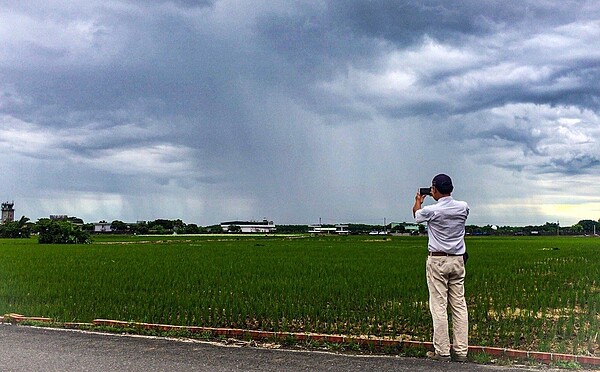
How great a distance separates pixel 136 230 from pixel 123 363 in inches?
4324

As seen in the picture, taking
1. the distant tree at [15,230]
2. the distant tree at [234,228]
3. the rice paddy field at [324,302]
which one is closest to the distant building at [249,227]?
the distant tree at [234,228]

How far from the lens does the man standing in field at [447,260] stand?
7176 mm

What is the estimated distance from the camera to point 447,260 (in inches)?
286

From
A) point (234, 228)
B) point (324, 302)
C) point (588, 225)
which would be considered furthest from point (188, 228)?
point (324, 302)

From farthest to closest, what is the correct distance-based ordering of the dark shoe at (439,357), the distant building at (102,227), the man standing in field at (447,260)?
the distant building at (102,227) → the man standing in field at (447,260) → the dark shoe at (439,357)

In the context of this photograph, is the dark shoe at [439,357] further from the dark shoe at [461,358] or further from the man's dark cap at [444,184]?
the man's dark cap at [444,184]

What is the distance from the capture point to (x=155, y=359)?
276 inches

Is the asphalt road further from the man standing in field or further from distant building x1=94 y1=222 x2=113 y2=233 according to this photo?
distant building x1=94 y1=222 x2=113 y2=233

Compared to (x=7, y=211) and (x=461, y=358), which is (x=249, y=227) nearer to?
(x=7, y=211)

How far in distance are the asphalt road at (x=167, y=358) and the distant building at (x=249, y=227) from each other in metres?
125

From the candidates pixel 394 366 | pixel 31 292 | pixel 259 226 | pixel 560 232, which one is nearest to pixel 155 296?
pixel 31 292

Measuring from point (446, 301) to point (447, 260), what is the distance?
515mm

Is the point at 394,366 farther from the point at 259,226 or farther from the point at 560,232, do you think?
the point at 259,226

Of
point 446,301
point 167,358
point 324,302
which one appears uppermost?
point 446,301
